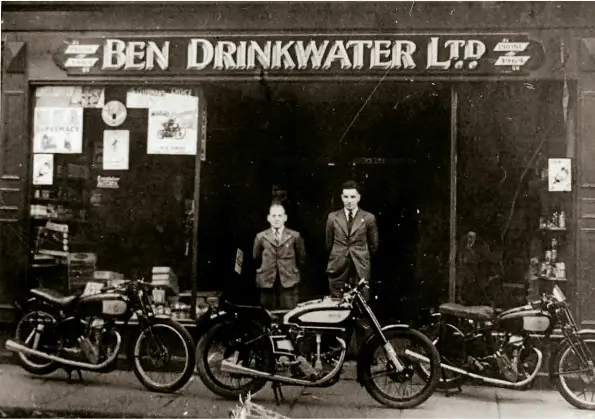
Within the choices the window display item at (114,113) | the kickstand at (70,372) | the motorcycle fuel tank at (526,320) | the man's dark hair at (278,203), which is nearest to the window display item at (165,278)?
the kickstand at (70,372)

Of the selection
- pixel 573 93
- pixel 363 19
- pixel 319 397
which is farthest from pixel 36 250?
pixel 573 93

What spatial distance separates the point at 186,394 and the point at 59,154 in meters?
3.13

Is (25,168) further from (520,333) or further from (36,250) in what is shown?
(520,333)

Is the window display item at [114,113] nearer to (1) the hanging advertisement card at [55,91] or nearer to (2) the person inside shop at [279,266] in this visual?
(1) the hanging advertisement card at [55,91]

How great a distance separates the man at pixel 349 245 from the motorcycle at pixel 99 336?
5.83 ft

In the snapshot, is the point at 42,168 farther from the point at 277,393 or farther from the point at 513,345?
the point at 513,345

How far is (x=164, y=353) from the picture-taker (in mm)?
6793

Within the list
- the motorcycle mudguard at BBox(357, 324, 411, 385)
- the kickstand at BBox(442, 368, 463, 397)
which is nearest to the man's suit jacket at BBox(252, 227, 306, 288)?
the motorcycle mudguard at BBox(357, 324, 411, 385)

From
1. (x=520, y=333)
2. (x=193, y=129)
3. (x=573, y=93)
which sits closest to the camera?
(x=520, y=333)

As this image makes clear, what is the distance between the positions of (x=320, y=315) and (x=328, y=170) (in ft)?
6.99

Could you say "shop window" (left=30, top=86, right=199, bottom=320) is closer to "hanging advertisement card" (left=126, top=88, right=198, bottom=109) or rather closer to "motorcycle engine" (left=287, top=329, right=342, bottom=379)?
"hanging advertisement card" (left=126, top=88, right=198, bottom=109)

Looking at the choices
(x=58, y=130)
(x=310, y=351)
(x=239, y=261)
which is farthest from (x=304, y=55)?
(x=310, y=351)

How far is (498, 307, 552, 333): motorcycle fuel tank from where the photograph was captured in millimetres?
6699

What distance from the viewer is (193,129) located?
777 cm
